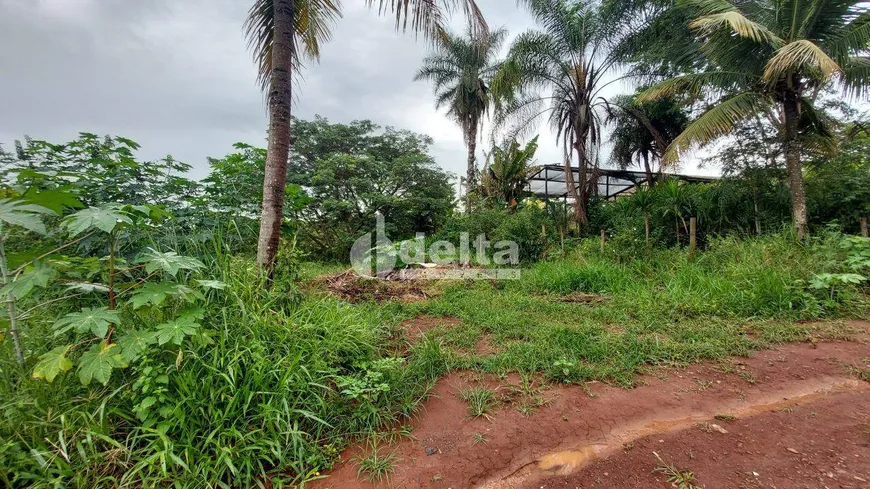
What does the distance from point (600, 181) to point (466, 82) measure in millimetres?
6860

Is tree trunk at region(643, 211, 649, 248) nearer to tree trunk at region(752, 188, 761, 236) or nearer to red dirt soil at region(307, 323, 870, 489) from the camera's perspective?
→ tree trunk at region(752, 188, 761, 236)

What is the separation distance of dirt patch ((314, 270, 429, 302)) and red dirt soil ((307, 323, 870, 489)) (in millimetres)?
2548

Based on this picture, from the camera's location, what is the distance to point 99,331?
4.67 ft

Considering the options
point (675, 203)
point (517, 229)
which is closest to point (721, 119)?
point (675, 203)

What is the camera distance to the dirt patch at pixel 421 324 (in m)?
3.34

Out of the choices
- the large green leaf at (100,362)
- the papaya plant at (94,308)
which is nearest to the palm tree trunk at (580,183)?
the papaya plant at (94,308)

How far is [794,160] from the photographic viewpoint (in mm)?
5453

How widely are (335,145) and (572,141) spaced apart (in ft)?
28.8

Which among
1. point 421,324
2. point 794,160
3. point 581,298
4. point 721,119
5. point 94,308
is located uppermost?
point 721,119

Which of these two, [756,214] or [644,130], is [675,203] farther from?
[644,130]

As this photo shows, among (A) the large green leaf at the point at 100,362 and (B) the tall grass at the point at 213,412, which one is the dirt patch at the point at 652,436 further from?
(A) the large green leaf at the point at 100,362

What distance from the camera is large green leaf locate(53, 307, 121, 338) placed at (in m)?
1.43

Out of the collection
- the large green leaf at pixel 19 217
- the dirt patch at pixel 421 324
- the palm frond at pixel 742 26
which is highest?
the palm frond at pixel 742 26

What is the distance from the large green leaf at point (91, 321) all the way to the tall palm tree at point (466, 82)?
11567mm
